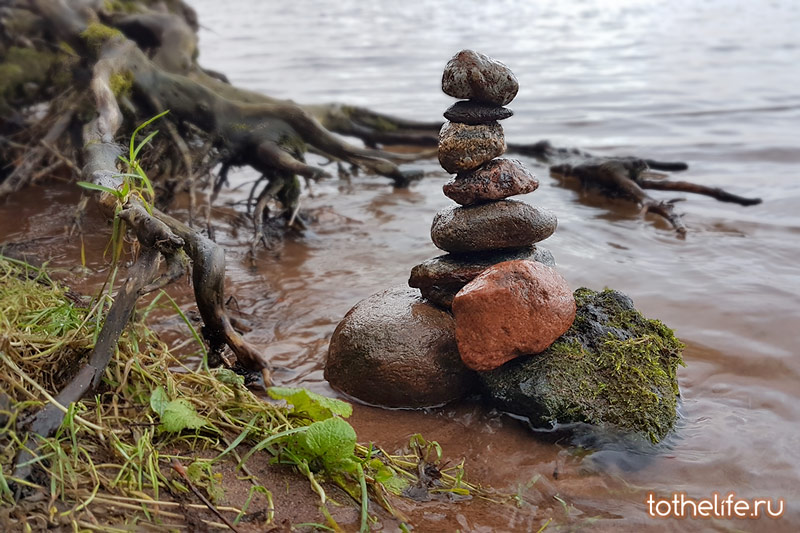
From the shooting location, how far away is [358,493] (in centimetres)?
295

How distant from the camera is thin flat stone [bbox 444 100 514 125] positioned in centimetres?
397

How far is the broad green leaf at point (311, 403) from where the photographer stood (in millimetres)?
3137

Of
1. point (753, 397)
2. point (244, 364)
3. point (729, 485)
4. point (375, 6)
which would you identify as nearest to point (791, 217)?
point (753, 397)

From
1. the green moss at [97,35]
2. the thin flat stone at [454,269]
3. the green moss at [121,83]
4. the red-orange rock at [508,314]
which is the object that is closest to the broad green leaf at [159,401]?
the red-orange rock at [508,314]

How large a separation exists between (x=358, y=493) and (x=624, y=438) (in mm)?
1407

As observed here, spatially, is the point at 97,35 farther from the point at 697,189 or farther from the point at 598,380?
the point at 697,189

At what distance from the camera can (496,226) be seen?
3.97 m

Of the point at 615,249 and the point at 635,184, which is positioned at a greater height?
the point at 635,184

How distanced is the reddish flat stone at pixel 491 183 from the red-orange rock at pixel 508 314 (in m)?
0.44

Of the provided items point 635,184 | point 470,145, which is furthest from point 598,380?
point 635,184

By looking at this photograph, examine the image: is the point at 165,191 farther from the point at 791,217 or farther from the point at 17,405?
the point at 791,217

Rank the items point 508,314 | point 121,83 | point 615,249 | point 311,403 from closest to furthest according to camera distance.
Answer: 1. point 311,403
2. point 508,314
3. point 121,83
4. point 615,249

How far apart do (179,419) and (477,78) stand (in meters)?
2.28

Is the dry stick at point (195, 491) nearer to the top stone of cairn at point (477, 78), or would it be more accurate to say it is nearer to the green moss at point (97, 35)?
the top stone of cairn at point (477, 78)
